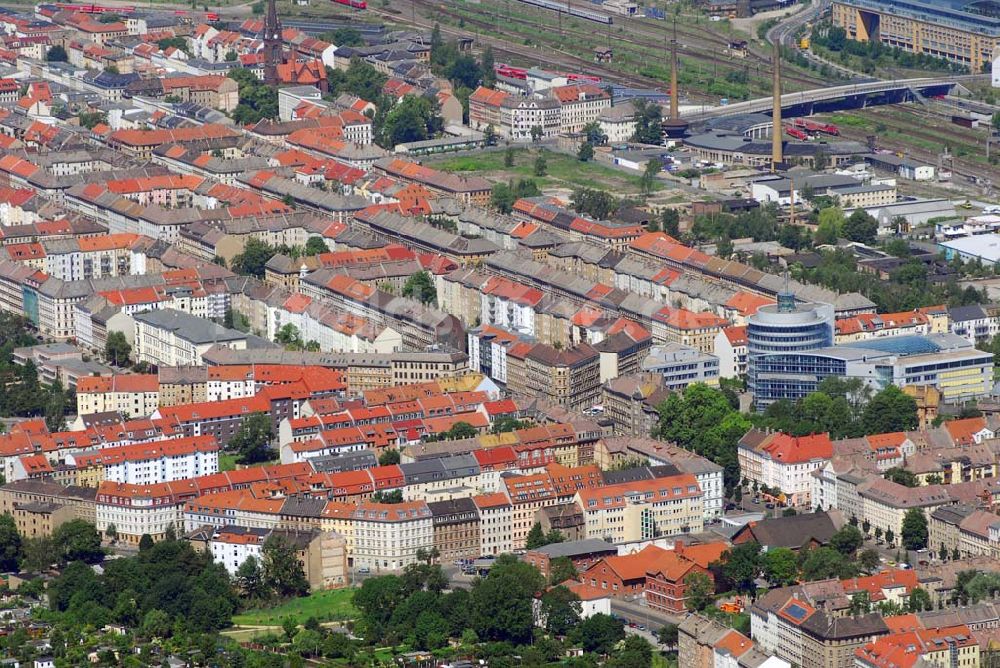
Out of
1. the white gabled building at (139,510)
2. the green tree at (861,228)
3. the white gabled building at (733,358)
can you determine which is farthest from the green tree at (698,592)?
the green tree at (861,228)

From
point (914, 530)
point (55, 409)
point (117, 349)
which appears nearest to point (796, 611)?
point (914, 530)

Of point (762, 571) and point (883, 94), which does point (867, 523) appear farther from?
point (883, 94)

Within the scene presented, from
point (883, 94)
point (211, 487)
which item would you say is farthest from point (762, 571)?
point (883, 94)

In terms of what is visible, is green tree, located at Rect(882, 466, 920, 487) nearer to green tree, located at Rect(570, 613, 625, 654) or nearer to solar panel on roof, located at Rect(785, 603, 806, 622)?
solar panel on roof, located at Rect(785, 603, 806, 622)

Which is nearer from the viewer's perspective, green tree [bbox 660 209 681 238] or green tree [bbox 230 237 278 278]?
green tree [bbox 230 237 278 278]

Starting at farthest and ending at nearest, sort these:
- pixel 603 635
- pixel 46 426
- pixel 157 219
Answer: pixel 157 219
pixel 46 426
pixel 603 635

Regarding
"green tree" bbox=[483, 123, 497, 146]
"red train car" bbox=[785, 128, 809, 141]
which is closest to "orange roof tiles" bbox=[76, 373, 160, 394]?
"green tree" bbox=[483, 123, 497, 146]
